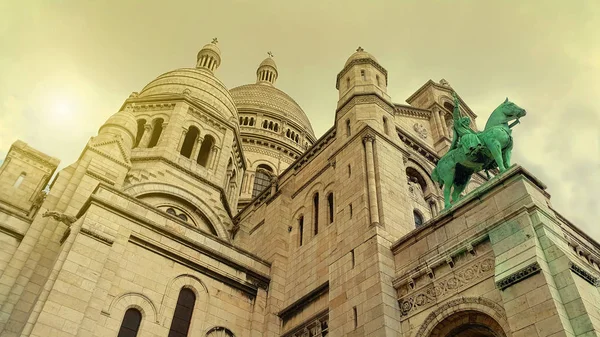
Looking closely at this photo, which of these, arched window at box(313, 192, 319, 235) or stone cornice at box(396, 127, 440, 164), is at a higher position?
stone cornice at box(396, 127, 440, 164)

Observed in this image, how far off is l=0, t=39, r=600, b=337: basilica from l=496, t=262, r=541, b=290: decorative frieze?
0.03 metres

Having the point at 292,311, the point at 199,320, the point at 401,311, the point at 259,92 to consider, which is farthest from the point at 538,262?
the point at 259,92

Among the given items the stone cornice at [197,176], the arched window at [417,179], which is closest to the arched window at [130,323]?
the stone cornice at [197,176]

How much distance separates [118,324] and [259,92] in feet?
136

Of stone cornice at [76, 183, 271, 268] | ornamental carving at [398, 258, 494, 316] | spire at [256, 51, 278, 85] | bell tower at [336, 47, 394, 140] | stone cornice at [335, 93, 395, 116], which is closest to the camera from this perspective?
ornamental carving at [398, 258, 494, 316]

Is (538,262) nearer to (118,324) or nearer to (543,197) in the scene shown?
(543,197)

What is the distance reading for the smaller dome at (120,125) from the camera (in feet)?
79.4

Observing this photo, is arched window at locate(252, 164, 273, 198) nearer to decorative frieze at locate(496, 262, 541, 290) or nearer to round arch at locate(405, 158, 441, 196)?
round arch at locate(405, 158, 441, 196)

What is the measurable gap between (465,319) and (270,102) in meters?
42.7

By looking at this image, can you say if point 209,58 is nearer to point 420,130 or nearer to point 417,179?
point 420,130

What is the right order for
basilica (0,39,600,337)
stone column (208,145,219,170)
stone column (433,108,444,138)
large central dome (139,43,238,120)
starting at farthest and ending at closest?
large central dome (139,43,238,120) < stone column (208,145,219,170) < stone column (433,108,444,138) < basilica (0,39,600,337)

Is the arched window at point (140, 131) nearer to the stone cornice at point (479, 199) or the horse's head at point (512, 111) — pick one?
the stone cornice at point (479, 199)

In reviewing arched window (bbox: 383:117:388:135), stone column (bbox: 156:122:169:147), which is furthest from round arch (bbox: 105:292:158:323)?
stone column (bbox: 156:122:169:147)

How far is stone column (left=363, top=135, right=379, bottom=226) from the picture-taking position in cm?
1685
